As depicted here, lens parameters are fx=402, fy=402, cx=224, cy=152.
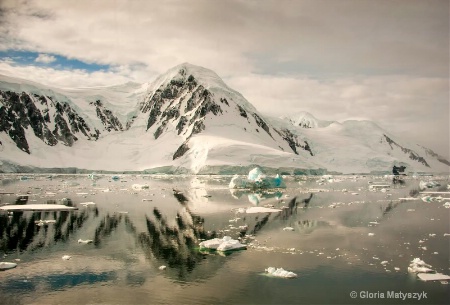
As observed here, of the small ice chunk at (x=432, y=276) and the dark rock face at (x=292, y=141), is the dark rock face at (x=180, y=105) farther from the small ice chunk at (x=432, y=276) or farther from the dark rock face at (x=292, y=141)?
the small ice chunk at (x=432, y=276)

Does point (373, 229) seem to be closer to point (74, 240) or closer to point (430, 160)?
point (74, 240)

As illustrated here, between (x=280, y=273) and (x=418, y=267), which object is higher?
(x=418, y=267)

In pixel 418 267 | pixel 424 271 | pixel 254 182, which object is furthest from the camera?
pixel 254 182

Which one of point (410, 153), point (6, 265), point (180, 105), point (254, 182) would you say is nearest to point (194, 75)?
point (180, 105)

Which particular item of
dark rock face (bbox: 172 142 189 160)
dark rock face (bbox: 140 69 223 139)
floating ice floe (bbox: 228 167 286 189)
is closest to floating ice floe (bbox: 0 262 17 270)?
floating ice floe (bbox: 228 167 286 189)

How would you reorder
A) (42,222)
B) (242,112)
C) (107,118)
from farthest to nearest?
(107,118) → (242,112) → (42,222)

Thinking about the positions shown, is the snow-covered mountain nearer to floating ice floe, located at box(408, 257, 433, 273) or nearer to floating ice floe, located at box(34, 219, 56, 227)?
floating ice floe, located at box(34, 219, 56, 227)

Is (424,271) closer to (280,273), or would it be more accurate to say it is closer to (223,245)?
(280,273)
